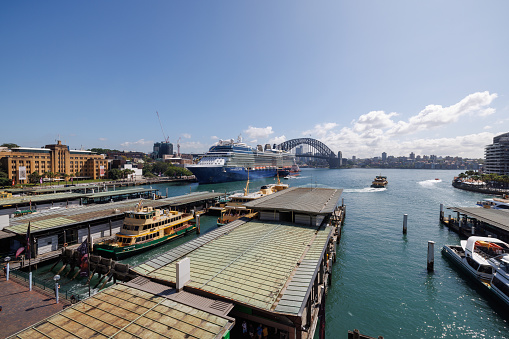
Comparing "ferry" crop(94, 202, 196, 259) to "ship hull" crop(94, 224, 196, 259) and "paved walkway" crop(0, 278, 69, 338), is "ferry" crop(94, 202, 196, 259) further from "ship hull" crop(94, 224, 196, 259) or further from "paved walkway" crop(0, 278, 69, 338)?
"paved walkway" crop(0, 278, 69, 338)

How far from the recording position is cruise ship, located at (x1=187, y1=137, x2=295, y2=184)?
358 feet

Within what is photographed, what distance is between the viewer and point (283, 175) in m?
167

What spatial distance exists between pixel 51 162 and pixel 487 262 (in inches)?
5716

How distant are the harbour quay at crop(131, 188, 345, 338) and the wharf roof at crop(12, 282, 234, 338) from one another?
1710mm

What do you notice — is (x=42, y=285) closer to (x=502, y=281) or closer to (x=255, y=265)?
(x=255, y=265)

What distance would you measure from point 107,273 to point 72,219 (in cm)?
1590

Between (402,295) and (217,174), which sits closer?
(402,295)

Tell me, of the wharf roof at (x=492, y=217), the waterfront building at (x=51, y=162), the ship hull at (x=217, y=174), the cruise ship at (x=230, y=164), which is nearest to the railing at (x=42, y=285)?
the wharf roof at (x=492, y=217)

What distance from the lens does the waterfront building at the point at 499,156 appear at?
126 m

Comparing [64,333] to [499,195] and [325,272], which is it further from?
[499,195]

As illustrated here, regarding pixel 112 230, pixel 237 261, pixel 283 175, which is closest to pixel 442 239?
pixel 237 261

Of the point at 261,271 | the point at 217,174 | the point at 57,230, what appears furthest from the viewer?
the point at 217,174

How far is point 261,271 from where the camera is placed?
582 inches

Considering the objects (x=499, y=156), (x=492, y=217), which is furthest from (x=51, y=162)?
(x=499, y=156)
